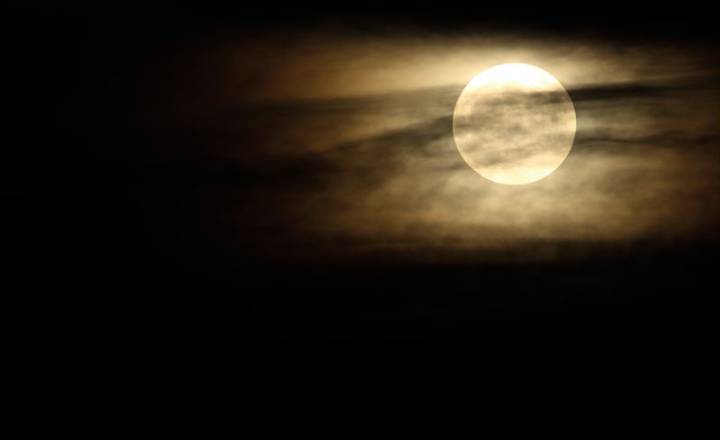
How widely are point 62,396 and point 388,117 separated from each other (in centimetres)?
498

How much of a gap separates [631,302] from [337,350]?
11.6 feet

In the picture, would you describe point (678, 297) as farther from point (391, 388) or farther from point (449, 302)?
point (391, 388)

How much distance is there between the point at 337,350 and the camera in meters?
6.67

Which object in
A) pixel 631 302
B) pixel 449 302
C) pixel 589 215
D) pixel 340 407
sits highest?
pixel 631 302

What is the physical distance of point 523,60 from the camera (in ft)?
7.50

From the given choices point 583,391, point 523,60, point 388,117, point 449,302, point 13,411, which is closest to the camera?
point 523,60

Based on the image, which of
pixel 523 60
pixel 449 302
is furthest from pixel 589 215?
pixel 449 302

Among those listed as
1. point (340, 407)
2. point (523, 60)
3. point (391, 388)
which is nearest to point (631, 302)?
point (391, 388)

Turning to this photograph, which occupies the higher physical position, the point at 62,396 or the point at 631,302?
the point at 631,302

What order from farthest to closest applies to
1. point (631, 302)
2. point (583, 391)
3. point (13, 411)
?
1. point (583, 391)
2. point (631, 302)
3. point (13, 411)

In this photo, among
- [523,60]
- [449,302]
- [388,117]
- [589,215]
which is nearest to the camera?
[523,60]

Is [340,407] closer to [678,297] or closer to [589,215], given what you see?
[678,297]

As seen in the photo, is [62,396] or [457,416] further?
[457,416]

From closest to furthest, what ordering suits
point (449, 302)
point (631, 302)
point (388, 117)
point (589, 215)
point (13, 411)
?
point (388, 117)
point (589, 215)
point (13, 411)
point (449, 302)
point (631, 302)
